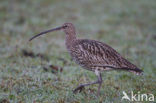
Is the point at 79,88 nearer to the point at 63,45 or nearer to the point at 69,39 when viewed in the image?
the point at 69,39

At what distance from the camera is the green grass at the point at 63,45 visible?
7.75 m

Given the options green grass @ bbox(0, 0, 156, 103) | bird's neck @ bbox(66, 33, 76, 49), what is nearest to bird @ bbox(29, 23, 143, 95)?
bird's neck @ bbox(66, 33, 76, 49)

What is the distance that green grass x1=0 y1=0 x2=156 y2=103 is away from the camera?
25.4 feet

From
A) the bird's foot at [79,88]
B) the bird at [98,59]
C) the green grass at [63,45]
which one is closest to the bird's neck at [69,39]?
the bird at [98,59]

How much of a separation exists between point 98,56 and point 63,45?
496 cm

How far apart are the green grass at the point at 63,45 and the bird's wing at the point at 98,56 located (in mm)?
584

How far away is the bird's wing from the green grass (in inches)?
23.0

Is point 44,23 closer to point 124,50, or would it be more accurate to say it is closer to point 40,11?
point 40,11

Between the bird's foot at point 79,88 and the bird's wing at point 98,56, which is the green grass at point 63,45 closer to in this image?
the bird's foot at point 79,88

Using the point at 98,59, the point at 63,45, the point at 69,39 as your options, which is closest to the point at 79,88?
the point at 98,59

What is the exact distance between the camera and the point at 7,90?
25.2 ft

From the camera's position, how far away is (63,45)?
12.8m

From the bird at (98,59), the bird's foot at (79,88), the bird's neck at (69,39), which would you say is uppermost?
the bird's neck at (69,39)

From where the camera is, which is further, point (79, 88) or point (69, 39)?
point (69, 39)
